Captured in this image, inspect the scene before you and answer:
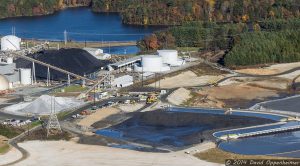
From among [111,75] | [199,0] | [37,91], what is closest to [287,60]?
[111,75]

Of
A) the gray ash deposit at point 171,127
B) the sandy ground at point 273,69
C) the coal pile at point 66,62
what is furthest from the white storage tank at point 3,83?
the sandy ground at point 273,69

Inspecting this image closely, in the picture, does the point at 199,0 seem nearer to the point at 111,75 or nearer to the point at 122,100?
the point at 111,75

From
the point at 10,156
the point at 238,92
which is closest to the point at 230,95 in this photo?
the point at 238,92

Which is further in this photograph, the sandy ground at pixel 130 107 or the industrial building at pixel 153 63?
the industrial building at pixel 153 63

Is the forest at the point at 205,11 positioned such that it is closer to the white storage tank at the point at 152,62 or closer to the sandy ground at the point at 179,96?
the white storage tank at the point at 152,62

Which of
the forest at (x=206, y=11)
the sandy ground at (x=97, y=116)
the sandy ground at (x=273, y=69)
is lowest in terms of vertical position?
the sandy ground at (x=97, y=116)

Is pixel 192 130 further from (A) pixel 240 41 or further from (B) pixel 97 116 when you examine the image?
(A) pixel 240 41

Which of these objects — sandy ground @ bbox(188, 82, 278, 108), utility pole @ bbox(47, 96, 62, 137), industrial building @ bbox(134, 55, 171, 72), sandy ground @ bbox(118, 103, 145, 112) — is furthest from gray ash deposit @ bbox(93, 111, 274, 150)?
industrial building @ bbox(134, 55, 171, 72)
